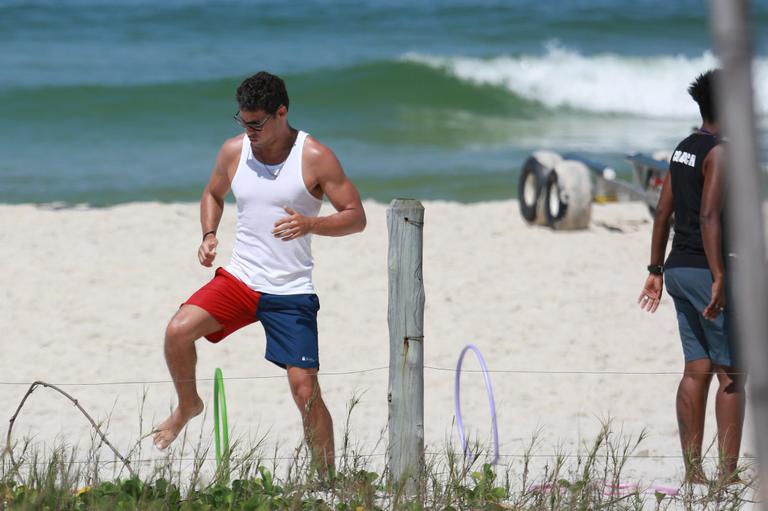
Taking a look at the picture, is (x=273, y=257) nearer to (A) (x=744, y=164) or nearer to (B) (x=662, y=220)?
(B) (x=662, y=220)

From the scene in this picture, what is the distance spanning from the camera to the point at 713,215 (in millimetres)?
4180

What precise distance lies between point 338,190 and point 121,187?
10.8m

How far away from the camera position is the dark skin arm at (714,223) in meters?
4.18

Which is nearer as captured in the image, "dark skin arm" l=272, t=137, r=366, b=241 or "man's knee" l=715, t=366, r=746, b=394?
"dark skin arm" l=272, t=137, r=366, b=241

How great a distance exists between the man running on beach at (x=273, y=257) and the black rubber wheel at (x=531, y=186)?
6358 millimetres

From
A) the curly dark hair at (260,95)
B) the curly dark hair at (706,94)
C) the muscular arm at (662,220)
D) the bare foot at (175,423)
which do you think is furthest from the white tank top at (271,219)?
the curly dark hair at (706,94)

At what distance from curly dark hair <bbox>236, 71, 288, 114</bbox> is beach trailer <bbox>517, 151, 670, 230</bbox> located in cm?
622

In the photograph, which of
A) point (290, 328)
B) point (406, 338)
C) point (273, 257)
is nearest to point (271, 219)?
point (273, 257)

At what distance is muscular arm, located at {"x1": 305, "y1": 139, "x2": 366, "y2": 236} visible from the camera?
430 centimetres

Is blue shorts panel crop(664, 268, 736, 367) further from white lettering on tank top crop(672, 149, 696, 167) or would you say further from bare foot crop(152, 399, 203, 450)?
bare foot crop(152, 399, 203, 450)

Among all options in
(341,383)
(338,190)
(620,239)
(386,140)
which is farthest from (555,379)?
(386,140)

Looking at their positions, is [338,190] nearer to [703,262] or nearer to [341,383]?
[703,262]

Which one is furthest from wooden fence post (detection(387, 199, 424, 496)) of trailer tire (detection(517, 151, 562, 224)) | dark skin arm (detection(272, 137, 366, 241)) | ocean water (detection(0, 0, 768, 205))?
ocean water (detection(0, 0, 768, 205))

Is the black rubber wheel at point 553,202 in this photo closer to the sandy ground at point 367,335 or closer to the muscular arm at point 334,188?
the sandy ground at point 367,335
